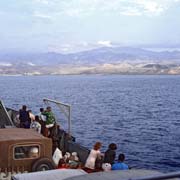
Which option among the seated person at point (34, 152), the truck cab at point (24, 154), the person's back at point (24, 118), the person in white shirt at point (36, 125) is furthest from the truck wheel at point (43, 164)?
the person's back at point (24, 118)

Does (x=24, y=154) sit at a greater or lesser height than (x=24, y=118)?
lesser

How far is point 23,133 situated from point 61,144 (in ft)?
18.3

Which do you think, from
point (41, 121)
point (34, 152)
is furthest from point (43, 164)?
point (41, 121)

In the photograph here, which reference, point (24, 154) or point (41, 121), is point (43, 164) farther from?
point (41, 121)

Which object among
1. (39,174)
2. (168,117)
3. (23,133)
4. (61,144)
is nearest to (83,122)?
(168,117)

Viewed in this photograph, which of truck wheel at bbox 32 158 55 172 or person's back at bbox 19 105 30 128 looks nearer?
truck wheel at bbox 32 158 55 172

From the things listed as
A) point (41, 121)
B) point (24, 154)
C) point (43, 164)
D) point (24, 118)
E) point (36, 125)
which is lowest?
point (43, 164)

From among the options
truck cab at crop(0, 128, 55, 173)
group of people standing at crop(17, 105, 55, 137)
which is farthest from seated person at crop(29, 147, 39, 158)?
group of people standing at crop(17, 105, 55, 137)

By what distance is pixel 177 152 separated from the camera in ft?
105

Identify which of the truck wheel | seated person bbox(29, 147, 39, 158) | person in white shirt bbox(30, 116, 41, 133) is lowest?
the truck wheel

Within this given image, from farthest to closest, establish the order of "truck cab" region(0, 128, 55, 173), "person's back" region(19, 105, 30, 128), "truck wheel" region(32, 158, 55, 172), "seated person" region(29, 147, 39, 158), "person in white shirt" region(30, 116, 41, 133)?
"person's back" region(19, 105, 30, 128)
"person in white shirt" region(30, 116, 41, 133)
"seated person" region(29, 147, 39, 158)
"truck wheel" region(32, 158, 55, 172)
"truck cab" region(0, 128, 55, 173)

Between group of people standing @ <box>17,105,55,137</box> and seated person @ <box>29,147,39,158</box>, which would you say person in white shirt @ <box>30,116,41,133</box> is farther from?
seated person @ <box>29,147,39,158</box>

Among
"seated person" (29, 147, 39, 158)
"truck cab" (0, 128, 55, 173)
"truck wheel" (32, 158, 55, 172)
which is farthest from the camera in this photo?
"seated person" (29, 147, 39, 158)

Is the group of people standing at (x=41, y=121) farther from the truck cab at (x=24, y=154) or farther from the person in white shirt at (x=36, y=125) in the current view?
the truck cab at (x=24, y=154)
